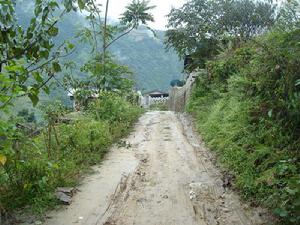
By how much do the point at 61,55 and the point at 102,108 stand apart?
735cm

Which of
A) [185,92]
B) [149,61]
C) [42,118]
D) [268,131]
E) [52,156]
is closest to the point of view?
[268,131]

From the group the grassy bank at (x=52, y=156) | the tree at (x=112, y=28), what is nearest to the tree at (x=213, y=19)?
the tree at (x=112, y=28)

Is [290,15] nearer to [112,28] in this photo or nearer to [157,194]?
[157,194]

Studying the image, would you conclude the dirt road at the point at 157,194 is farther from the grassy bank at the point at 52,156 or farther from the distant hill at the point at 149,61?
the distant hill at the point at 149,61

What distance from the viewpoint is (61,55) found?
140 inches

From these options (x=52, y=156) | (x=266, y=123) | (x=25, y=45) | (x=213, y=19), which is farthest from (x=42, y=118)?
(x=213, y=19)

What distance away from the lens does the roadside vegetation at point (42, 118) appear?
3146 mm

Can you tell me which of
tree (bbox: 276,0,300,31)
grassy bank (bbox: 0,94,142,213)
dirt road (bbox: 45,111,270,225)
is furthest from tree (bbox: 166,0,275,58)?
dirt road (bbox: 45,111,270,225)

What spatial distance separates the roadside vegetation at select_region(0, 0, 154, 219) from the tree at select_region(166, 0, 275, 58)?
8520 mm

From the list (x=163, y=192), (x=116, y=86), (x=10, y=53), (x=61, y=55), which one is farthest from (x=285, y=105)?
(x=116, y=86)

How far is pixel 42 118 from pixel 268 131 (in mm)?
4021

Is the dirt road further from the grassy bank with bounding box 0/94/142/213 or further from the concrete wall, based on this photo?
the concrete wall

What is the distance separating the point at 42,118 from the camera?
736 centimetres

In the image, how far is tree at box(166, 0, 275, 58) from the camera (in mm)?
20141
